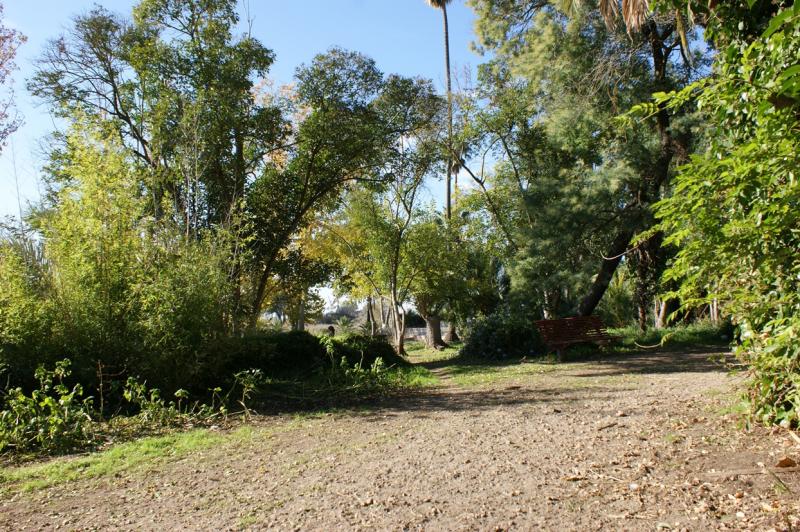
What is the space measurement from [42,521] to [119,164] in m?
5.33

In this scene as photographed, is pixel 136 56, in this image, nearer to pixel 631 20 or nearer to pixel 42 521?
pixel 631 20

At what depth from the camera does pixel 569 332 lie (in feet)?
41.6

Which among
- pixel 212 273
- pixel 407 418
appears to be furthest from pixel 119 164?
pixel 407 418

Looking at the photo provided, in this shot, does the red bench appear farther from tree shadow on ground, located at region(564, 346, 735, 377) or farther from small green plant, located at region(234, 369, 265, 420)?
small green plant, located at region(234, 369, 265, 420)

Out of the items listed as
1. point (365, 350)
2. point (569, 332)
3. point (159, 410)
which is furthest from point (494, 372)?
point (159, 410)

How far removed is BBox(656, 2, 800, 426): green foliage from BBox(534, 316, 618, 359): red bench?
8.40 m

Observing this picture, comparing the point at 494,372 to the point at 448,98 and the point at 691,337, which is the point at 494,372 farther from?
the point at 448,98

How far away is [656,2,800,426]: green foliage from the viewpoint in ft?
10.4

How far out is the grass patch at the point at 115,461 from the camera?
14.3ft

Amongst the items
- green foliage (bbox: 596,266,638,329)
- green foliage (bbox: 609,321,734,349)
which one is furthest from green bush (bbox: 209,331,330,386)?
green foliage (bbox: 596,266,638,329)

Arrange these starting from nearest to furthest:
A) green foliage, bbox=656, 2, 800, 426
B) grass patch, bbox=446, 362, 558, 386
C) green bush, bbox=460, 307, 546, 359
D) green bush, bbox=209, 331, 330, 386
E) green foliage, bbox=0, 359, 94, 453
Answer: green foliage, bbox=656, 2, 800, 426, green foliage, bbox=0, 359, 94, 453, green bush, bbox=209, 331, 330, 386, grass patch, bbox=446, 362, 558, 386, green bush, bbox=460, 307, 546, 359

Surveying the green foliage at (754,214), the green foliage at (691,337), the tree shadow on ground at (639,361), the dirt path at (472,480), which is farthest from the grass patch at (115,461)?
the green foliage at (691,337)

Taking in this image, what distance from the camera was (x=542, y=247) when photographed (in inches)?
553

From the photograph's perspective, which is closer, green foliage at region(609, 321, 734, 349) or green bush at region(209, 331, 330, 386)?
green bush at region(209, 331, 330, 386)
